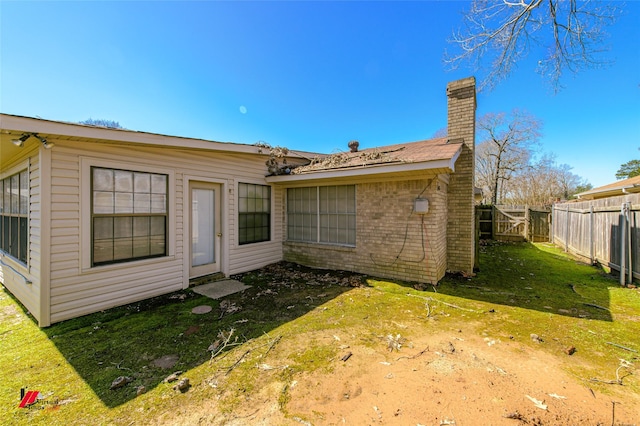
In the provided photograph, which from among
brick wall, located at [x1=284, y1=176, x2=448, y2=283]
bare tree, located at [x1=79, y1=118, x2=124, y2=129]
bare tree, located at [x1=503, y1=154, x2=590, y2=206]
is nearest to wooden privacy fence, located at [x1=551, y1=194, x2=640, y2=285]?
brick wall, located at [x1=284, y1=176, x2=448, y2=283]

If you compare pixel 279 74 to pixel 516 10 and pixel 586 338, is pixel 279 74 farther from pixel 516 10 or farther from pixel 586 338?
pixel 586 338

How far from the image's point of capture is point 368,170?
19.7ft

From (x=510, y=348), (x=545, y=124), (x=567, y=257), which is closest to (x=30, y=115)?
(x=510, y=348)

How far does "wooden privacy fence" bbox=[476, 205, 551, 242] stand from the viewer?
43.2ft

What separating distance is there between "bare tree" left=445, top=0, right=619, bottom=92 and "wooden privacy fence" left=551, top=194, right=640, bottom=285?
12.3 feet

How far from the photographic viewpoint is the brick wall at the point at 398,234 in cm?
587

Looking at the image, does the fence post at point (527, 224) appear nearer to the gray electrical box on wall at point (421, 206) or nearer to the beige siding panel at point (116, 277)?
the gray electrical box on wall at point (421, 206)

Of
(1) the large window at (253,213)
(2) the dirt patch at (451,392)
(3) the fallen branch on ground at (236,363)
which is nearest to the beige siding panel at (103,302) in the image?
(1) the large window at (253,213)

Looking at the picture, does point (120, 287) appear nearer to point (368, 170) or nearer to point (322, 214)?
point (322, 214)

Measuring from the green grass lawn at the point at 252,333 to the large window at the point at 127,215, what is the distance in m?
1.04

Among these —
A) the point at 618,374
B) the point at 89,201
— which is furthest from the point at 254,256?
the point at 618,374

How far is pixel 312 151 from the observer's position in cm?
877

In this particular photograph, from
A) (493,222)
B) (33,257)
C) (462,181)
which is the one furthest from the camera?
(493,222)

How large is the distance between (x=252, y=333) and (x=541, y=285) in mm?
6539
